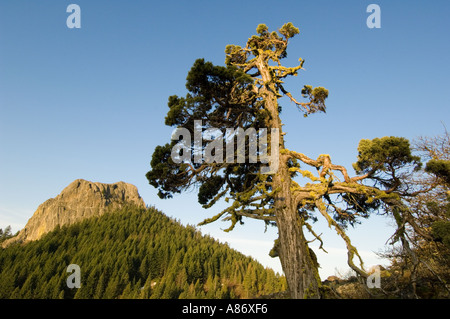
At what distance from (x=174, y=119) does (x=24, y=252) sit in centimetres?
12086

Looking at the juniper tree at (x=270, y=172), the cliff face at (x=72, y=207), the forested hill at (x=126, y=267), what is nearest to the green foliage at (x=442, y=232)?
the juniper tree at (x=270, y=172)

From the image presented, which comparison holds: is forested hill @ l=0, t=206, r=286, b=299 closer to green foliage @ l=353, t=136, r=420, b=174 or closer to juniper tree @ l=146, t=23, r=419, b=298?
juniper tree @ l=146, t=23, r=419, b=298

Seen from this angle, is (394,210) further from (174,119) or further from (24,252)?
(24,252)

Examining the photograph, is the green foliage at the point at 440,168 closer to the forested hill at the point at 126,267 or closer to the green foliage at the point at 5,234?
the forested hill at the point at 126,267

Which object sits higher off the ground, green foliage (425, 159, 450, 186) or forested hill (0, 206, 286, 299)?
green foliage (425, 159, 450, 186)

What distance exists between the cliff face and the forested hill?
1363 cm

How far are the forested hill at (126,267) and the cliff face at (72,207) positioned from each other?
44.7 ft

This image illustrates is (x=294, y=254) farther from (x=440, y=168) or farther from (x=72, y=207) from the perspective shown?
(x=72, y=207)

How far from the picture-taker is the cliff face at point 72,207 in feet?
412

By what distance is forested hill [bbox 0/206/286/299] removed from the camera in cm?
6988

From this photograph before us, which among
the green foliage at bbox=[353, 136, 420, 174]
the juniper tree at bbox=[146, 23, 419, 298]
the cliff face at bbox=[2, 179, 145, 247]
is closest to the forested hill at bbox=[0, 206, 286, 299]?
the cliff face at bbox=[2, 179, 145, 247]

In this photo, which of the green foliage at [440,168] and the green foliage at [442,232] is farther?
the green foliage at [440,168]

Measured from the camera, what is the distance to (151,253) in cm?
9331
